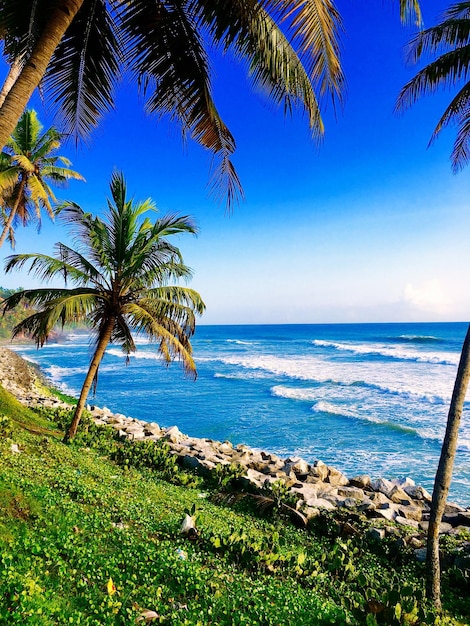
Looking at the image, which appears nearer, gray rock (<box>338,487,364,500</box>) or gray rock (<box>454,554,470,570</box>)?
gray rock (<box>454,554,470,570</box>)

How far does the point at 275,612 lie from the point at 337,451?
1135 cm

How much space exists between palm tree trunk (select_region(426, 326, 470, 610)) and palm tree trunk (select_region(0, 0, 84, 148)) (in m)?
5.96

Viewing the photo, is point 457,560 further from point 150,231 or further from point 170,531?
point 150,231

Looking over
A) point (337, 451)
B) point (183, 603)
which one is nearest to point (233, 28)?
point (183, 603)

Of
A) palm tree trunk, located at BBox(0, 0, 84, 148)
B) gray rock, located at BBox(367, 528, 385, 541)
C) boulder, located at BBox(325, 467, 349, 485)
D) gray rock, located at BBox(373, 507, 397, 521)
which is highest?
palm tree trunk, located at BBox(0, 0, 84, 148)

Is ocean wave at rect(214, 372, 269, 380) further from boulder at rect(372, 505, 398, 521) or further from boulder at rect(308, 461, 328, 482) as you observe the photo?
boulder at rect(372, 505, 398, 521)

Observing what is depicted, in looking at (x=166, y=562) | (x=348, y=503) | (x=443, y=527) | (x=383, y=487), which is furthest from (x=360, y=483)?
(x=166, y=562)

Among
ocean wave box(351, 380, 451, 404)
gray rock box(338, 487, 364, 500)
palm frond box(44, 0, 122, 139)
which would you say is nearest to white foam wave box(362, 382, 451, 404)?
ocean wave box(351, 380, 451, 404)

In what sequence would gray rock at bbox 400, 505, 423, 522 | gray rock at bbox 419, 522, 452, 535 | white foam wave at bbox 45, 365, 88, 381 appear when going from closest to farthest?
1. gray rock at bbox 419, 522, 452, 535
2. gray rock at bbox 400, 505, 423, 522
3. white foam wave at bbox 45, 365, 88, 381

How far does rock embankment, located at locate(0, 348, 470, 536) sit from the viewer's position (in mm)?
7520

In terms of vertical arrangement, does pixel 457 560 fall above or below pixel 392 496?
above

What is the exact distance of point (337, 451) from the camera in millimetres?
14211

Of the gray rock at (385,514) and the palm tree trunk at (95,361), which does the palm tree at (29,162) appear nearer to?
the palm tree trunk at (95,361)

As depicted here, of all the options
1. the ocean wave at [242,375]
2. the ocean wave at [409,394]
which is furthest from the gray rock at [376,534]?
the ocean wave at [242,375]
